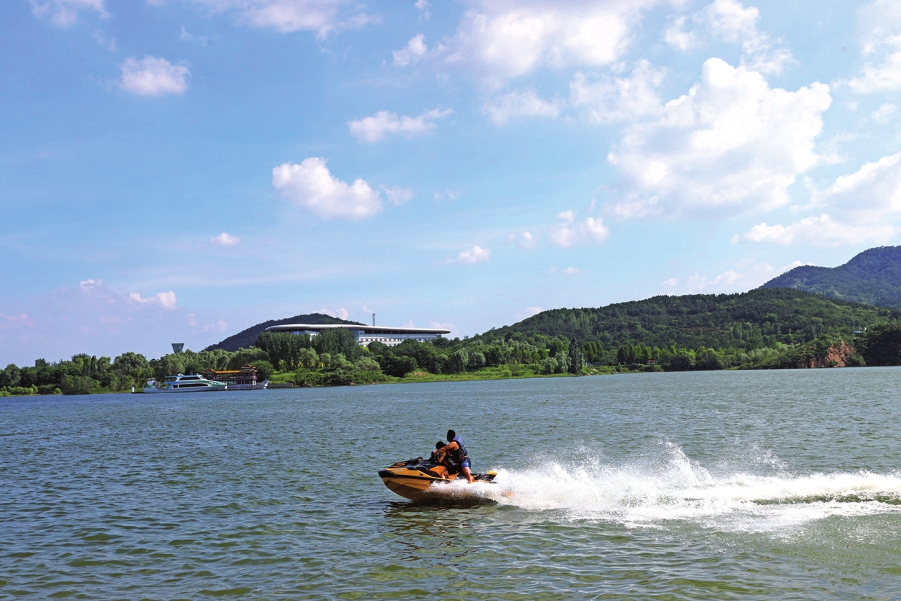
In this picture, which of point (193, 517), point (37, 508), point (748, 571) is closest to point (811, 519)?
point (748, 571)

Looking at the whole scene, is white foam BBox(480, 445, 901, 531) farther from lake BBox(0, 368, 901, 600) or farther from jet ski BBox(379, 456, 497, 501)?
jet ski BBox(379, 456, 497, 501)

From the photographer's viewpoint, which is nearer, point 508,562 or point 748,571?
point 748,571

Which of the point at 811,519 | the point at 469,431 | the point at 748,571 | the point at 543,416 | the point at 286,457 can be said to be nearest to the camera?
the point at 748,571

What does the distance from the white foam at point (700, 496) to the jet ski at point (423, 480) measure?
1341mm

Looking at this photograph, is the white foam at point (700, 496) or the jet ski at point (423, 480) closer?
the white foam at point (700, 496)

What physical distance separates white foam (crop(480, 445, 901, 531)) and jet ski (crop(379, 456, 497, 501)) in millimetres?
1341

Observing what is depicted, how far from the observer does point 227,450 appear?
153 feet

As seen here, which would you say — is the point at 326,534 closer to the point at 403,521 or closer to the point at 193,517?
the point at 403,521

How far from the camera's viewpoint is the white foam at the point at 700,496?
21.2 meters

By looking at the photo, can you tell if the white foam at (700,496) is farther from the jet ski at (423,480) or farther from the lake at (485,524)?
the jet ski at (423,480)

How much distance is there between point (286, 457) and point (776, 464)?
26974 mm

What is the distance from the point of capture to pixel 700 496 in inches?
952

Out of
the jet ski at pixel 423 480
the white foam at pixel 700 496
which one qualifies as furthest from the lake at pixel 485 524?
the jet ski at pixel 423 480

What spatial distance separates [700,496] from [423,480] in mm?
9950
